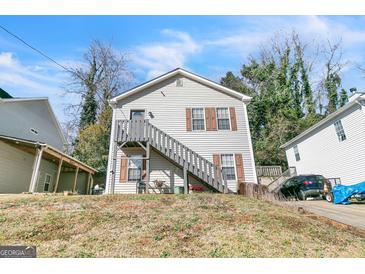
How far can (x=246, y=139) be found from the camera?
1227cm

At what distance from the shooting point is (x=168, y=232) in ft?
14.7

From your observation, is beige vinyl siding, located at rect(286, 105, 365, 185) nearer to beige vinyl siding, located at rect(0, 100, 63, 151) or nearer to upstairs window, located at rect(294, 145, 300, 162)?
upstairs window, located at rect(294, 145, 300, 162)

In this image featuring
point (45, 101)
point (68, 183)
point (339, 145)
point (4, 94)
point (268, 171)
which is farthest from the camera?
point (268, 171)

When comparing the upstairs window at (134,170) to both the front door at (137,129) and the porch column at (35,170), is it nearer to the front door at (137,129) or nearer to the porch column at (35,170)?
the front door at (137,129)

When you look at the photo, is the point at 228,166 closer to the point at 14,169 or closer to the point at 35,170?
the point at 35,170

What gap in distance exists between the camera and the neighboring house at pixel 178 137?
35.3ft

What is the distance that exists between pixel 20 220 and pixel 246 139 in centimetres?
1079

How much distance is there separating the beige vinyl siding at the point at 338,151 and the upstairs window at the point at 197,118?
28.3 feet

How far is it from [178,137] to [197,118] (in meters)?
1.73

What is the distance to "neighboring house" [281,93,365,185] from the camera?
37.6 feet

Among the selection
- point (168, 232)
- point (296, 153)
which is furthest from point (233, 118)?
point (168, 232)

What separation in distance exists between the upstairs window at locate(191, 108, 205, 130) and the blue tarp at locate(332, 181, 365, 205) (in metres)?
7.28

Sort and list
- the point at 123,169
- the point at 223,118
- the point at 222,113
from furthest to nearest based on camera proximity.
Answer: the point at 222,113, the point at 223,118, the point at 123,169
